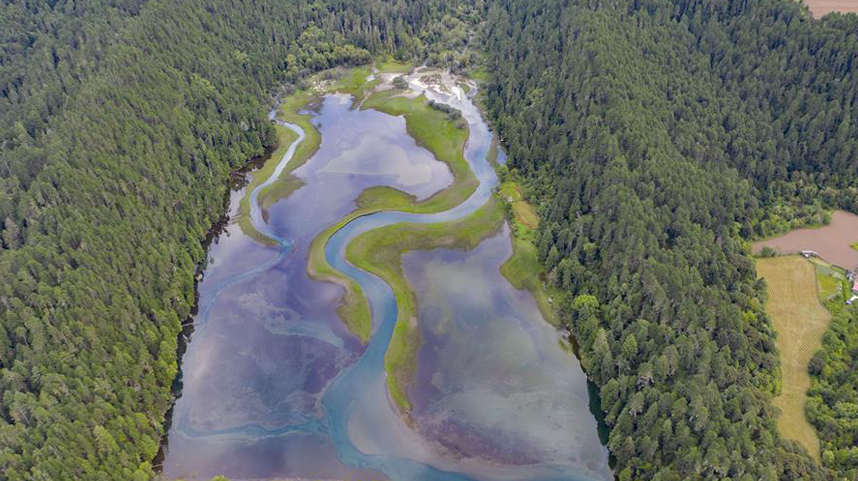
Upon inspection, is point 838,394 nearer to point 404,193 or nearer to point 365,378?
point 365,378

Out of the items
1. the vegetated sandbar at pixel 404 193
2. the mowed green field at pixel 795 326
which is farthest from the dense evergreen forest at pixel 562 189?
the vegetated sandbar at pixel 404 193

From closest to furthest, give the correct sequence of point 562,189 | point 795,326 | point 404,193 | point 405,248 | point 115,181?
point 795,326, point 115,181, point 405,248, point 562,189, point 404,193

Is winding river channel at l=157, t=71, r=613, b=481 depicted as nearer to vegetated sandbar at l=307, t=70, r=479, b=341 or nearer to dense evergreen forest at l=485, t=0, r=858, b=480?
vegetated sandbar at l=307, t=70, r=479, b=341

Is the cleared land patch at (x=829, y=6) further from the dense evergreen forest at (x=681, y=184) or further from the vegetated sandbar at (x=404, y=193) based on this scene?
the vegetated sandbar at (x=404, y=193)

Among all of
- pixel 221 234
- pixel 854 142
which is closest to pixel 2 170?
pixel 221 234

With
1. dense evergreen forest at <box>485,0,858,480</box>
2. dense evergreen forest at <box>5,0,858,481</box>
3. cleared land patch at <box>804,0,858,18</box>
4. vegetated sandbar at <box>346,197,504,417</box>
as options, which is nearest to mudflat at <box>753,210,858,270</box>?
dense evergreen forest at <box>485,0,858,480</box>

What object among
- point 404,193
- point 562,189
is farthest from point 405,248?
point 562,189
